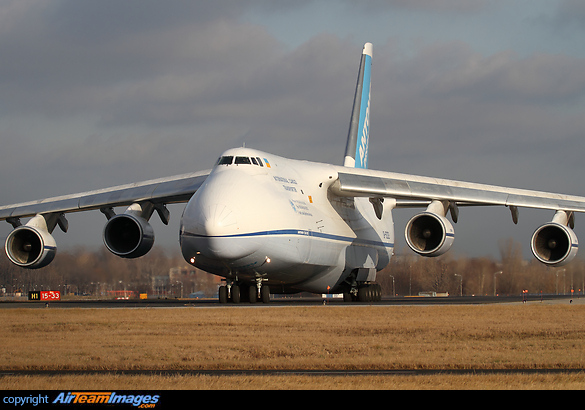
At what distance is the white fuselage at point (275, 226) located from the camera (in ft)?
64.7

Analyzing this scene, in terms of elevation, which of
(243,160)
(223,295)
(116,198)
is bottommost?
(223,295)

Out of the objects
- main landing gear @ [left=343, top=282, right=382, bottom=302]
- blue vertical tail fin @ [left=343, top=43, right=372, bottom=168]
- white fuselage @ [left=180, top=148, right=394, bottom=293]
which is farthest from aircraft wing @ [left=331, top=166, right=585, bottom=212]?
blue vertical tail fin @ [left=343, top=43, right=372, bottom=168]

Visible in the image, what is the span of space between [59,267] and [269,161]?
38.4 feet

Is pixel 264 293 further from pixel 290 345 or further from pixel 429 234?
pixel 290 345

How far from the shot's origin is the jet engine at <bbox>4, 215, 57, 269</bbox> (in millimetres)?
23953

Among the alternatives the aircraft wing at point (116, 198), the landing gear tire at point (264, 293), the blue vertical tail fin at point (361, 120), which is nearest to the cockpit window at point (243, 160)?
the aircraft wing at point (116, 198)

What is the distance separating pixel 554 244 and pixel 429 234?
4316mm

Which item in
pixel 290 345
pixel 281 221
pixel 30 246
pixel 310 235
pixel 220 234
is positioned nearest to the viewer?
pixel 290 345

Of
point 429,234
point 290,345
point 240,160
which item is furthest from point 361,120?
point 290,345

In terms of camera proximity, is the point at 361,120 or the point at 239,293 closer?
the point at 239,293

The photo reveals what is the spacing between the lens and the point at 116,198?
25.0 metres

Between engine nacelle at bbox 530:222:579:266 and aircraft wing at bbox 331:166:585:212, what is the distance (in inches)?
36.7
